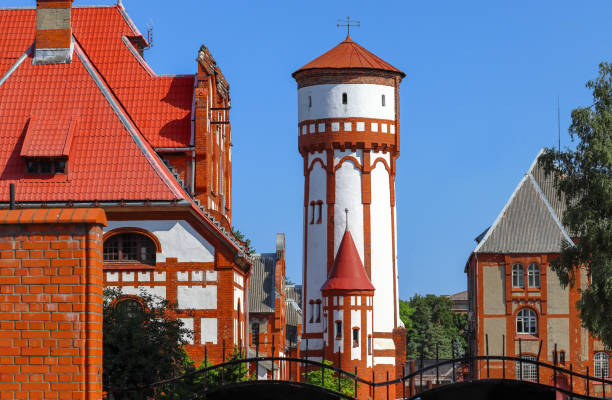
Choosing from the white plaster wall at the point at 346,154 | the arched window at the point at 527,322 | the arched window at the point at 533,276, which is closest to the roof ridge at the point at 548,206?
the arched window at the point at 533,276

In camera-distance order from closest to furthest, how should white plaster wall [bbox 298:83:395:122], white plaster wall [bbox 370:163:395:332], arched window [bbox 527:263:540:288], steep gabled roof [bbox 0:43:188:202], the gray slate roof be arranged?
steep gabled roof [bbox 0:43:188:202], white plaster wall [bbox 370:163:395:332], white plaster wall [bbox 298:83:395:122], the gray slate roof, arched window [bbox 527:263:540:288]

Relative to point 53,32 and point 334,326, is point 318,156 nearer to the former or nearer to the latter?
point 334,326

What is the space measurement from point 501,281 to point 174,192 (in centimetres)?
5716

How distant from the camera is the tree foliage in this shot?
160 metres

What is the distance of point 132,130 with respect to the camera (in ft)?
142

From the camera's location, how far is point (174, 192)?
136 feet

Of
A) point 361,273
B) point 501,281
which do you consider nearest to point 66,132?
point 361,273

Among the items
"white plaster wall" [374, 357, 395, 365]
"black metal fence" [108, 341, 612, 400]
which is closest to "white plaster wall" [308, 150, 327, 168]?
"black metal fence" [108, 341, 612, 400]

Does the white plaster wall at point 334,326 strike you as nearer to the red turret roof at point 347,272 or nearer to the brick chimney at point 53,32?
the red turret roof at point 347,272

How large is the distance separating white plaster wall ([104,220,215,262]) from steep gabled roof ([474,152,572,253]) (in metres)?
55.8

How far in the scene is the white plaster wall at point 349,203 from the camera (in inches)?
3346

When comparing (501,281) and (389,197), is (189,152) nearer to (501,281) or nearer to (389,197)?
(389,197)

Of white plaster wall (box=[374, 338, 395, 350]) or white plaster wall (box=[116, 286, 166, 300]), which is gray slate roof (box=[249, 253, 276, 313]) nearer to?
white plaster wall (box=[374, 338, 395, 350])

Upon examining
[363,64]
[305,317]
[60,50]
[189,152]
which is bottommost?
[305,317]
